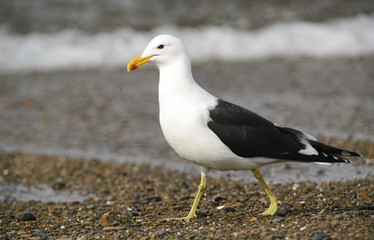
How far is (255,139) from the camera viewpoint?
497 cm

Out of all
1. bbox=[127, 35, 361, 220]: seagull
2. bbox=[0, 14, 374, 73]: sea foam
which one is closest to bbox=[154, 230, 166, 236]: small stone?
bbox=[127, 35, 361, 220]: seagull

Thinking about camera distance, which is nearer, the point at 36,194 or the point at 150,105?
the point at 36,194

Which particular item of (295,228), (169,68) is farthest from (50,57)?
(295,228)

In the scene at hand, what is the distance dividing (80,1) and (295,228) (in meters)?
16.0

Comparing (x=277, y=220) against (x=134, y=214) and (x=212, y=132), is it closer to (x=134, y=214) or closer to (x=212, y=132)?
(x=212, y=132)

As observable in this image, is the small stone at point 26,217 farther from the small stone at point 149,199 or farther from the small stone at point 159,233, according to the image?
the small stone at point 159,233

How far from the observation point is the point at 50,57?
15234 mm

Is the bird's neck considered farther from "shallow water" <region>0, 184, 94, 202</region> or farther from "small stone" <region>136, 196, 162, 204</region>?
"shallow water" <region>0, 184, 94, 202</region>

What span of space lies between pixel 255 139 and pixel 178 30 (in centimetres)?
1270

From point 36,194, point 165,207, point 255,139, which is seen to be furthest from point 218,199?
point 36,194

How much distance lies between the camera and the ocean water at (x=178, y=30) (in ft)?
49.2

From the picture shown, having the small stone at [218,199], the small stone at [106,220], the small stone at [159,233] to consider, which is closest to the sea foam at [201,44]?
the small stone at [218,199]

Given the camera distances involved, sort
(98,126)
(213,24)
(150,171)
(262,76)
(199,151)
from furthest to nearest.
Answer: (213,24) < (262,76) < (98,126) < (150,171) < (199,151)

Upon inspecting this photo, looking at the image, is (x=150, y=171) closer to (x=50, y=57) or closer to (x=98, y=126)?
(x=98, y=126)
